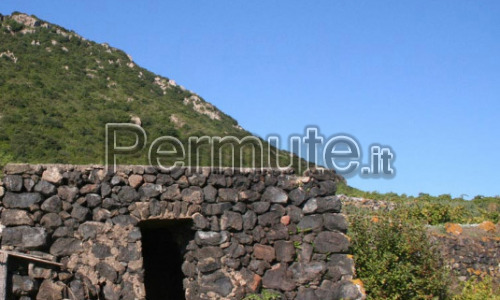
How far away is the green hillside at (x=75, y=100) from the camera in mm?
20484

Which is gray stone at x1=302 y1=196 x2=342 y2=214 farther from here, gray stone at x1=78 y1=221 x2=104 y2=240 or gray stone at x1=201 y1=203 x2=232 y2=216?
gray stone at x1=78 y1=221 x2=104 y2=240

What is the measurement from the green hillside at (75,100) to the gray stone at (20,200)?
352 inches

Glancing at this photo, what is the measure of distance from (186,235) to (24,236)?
2.05 metres

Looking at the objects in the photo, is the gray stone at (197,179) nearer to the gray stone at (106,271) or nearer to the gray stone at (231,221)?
the gray stone at (231,221)

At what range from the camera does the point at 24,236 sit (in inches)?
273

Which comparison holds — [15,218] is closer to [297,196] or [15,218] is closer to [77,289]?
[77,289]

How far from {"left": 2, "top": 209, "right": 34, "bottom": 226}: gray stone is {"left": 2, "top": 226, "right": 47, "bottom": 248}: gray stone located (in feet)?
0.19

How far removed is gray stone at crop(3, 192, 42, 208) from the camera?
7.05 metres

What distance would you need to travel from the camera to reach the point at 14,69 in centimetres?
3048

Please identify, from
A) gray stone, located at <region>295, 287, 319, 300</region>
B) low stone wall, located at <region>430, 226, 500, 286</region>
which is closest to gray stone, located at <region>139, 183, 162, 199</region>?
gray stone, located at <region>295, 287, 319, 300</region>

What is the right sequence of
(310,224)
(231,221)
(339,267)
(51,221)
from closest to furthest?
(51,221) → (231,221) → (339,267) → (310,224)

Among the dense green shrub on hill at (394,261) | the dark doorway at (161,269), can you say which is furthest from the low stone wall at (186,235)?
the dark doorway at (161,269)

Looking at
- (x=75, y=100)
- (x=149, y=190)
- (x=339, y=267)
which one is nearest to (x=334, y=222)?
(x=339, y=267)

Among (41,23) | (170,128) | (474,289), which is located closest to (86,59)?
(41,23)
